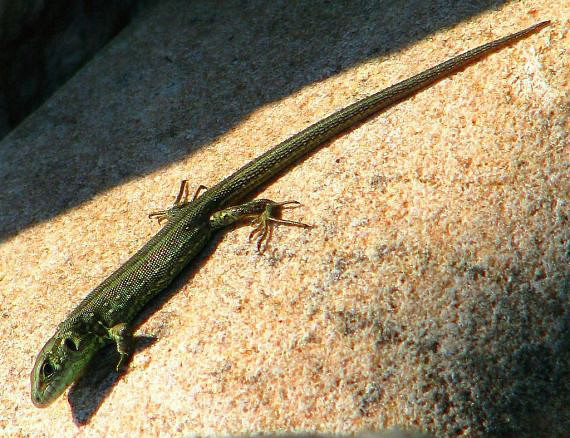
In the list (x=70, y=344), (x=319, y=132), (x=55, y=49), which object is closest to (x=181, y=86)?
(x=319, y=132)

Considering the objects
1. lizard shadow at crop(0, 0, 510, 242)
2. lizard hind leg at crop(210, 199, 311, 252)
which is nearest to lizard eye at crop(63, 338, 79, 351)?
lizard hind leg at crop(210, 199, 311, 252)

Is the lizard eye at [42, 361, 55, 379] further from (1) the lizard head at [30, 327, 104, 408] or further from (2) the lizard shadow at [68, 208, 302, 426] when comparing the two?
(2) the lizard shadow at [68, 208, 302, 426]

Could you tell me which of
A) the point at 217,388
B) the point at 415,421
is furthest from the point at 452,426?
the point at 217,388

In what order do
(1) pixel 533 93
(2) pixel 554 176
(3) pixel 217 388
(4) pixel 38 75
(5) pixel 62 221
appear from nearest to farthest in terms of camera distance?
(3) pixel 217 388 < (2) pixel 554 176 < (1) pixel 533 93 < (5) pixel 62 221 < (4) pixel 38 75

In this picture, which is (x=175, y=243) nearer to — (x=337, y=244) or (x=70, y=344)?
(x=70, y=344)

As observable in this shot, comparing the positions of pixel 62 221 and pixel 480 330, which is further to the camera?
pixel 62 221

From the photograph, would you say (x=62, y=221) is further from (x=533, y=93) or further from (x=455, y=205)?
(x=533, y=93)

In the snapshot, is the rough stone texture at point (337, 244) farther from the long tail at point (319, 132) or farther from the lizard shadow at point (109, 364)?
the long tail at point (319, 132)
